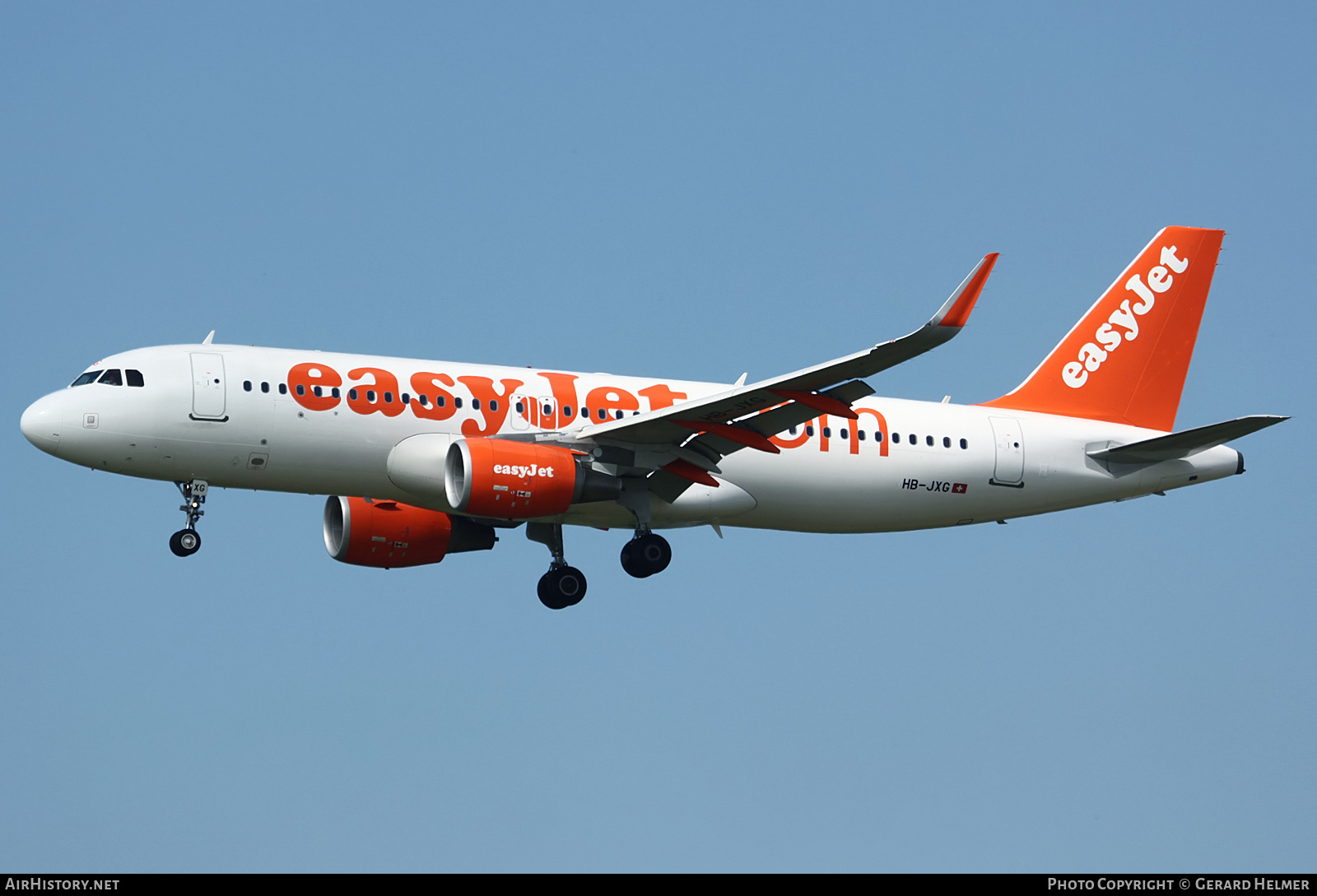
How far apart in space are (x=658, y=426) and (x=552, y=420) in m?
2.68

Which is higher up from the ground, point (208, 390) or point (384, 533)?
point (208, 390)

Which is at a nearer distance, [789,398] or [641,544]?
[789,398]

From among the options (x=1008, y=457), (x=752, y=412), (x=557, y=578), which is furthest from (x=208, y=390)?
(x=1008, y=457)

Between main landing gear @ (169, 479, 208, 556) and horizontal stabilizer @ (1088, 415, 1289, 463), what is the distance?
1938 centimetres

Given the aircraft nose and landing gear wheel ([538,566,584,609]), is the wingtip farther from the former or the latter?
the aircraft nose

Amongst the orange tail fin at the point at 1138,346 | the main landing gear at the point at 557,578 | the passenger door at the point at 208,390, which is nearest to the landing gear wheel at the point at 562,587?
the main landing gear at the point at 557,578

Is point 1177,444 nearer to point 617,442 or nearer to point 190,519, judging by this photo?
point 617,442

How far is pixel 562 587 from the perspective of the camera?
38.9 metres

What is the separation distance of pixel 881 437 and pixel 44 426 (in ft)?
55.9

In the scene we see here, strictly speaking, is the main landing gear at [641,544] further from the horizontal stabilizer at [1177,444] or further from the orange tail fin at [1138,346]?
the horizontal stabilizer at [1177,444]

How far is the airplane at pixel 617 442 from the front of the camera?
33.7 m

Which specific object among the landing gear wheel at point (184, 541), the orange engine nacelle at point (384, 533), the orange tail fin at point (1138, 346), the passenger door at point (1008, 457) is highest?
the orange tail fin at point (1138, 346)

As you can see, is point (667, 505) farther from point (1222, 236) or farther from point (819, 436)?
point (1222, 236)

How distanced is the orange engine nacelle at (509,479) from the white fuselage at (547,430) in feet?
2.39
